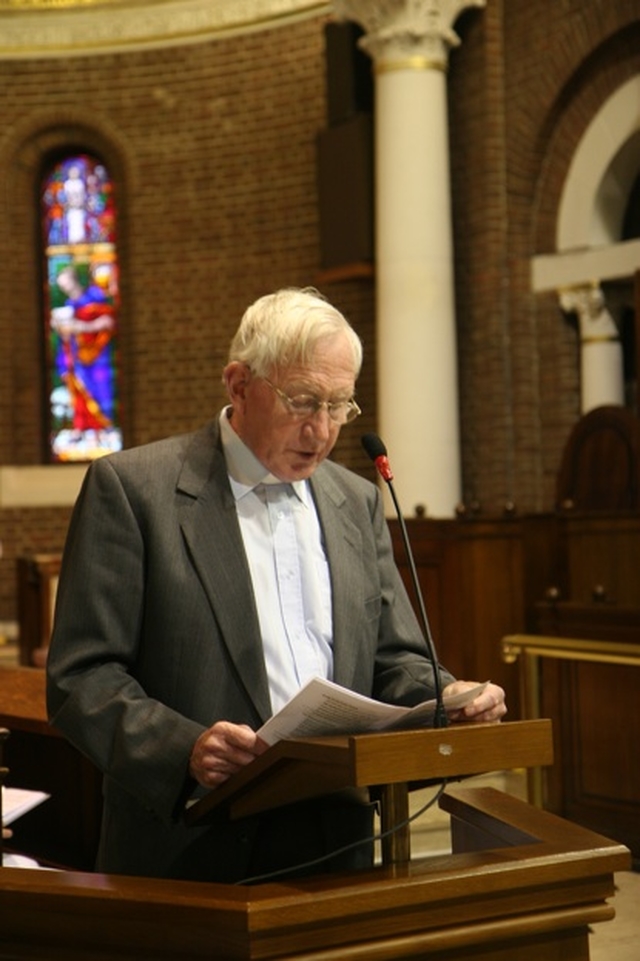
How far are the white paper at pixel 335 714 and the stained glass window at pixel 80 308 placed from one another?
1128 centimetres

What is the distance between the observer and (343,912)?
1.79 meters

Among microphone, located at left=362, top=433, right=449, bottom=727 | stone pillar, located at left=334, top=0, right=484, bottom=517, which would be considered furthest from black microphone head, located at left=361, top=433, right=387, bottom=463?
stone pillar, located at left=334, top=0, right=484, bottom=517

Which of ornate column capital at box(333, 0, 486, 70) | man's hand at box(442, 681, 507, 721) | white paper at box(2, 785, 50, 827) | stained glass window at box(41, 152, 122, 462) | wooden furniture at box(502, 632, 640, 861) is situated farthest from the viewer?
stained glass window at box(41, 152, 122, 462)

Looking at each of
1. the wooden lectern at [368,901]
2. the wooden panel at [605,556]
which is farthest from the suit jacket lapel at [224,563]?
the wooden panel at [605,556]

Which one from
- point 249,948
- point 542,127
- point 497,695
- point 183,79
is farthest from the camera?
point 183,79

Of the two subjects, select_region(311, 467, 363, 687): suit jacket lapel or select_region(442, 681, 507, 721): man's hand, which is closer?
select_region(442, 681, 507, 721): man's hand

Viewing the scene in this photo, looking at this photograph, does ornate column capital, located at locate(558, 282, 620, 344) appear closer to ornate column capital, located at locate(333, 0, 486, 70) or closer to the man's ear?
ornate column capital, located at locate(333, 0, 486, 70)

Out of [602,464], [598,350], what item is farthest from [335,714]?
[598,350]

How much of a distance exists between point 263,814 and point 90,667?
36 centimetres

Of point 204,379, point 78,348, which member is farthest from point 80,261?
point 204,379

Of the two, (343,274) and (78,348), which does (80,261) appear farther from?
(343,274)

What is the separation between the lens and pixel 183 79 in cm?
1249

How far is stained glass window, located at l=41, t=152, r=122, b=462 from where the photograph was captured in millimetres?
13352

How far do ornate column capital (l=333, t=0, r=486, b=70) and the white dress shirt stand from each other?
810 cm
